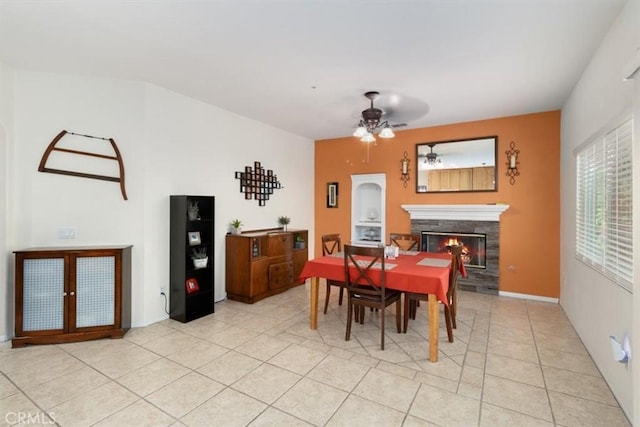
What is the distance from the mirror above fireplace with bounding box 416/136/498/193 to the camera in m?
4.82

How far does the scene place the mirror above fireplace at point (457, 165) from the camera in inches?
190

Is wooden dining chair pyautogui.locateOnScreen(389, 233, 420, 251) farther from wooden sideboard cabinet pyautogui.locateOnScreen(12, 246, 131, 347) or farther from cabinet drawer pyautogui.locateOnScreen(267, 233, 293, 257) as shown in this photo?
wooden sideboard cabinet pyautogui.locateOnScreen(12, 246, 131, 347)

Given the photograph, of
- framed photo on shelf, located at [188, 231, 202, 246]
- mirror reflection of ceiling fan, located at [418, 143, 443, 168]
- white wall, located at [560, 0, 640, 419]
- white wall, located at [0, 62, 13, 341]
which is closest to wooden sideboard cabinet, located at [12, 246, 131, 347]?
white wall, located at [0, 62, 13, 341]

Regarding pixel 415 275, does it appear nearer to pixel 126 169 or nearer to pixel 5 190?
pixel 126 169

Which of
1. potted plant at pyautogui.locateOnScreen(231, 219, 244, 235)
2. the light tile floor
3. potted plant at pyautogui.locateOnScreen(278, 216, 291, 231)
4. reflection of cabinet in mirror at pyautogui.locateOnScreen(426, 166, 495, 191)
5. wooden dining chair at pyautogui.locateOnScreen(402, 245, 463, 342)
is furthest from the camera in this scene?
potted plant at pyautogui.locateOnScreen(278, 216, 291, 231)

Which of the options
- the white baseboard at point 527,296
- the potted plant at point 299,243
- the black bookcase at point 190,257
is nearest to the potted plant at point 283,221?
the potted plant at point 299,243

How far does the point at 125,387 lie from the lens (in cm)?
231

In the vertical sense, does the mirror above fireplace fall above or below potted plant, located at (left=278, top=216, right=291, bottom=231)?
above

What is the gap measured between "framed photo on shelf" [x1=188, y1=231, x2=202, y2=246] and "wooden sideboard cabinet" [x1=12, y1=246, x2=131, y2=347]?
71cm

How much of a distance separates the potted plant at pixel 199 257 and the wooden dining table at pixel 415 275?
4.38ft

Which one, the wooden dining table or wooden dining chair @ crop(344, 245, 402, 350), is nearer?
the wooden dining table

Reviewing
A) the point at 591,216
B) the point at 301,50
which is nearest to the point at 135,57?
the point at 301,50

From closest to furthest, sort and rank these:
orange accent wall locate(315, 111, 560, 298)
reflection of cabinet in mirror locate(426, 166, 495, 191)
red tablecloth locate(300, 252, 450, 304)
Answer: red tablecloth locate(300, 252, 450, 304) → orange accent wall locate(315, 111, 560, 298) → reflection of cabinet in mirror locate(426, 166, 495, 191)

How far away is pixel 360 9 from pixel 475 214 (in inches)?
147
